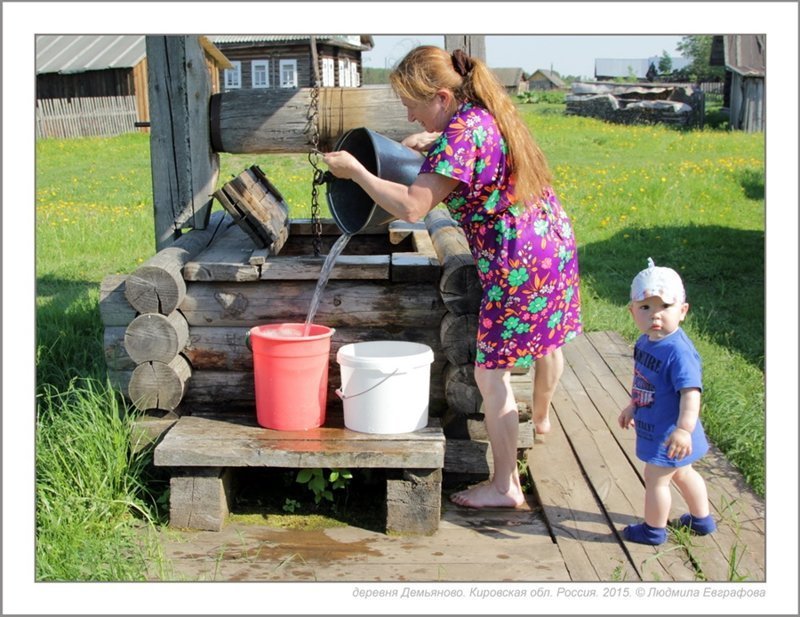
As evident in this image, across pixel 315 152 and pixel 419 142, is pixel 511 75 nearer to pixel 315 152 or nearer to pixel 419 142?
pixel 419 142

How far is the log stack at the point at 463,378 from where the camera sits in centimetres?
396

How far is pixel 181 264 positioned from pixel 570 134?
1650cm

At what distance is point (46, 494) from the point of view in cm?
370

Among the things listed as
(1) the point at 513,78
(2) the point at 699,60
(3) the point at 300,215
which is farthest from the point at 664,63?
(3) the point at 300,215

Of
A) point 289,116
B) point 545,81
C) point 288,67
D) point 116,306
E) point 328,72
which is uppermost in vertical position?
point 545,81

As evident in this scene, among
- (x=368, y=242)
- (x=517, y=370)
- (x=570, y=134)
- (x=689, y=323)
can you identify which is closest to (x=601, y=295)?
(x=689, y=323)

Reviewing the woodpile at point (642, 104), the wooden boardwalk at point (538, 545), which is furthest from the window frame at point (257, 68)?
the wooden boardwalk at point (538, 545)

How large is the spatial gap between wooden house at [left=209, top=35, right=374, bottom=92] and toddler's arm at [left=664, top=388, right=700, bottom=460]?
25.9 metres

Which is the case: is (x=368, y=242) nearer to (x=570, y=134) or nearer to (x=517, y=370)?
(x=517, y=370)

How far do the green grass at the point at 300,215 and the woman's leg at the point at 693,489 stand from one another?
63 cm

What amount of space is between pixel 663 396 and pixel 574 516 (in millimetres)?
739

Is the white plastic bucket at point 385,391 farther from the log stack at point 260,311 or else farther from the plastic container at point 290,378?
the log stack at point 260,311

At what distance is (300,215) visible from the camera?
32.4 feet

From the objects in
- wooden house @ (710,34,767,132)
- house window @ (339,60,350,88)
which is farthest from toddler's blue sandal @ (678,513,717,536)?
house window @ (339,60,350,88)
